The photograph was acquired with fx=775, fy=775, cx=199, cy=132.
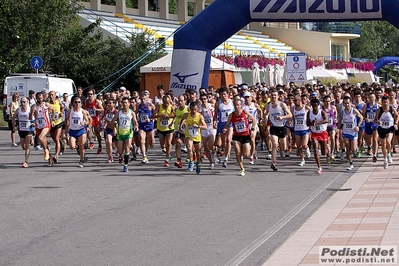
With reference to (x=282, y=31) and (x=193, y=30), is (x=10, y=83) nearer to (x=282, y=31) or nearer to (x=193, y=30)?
(x=193, y=30)

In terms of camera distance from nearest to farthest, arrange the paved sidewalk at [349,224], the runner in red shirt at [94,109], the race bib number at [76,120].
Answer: the paved sidewalk at [349,224] → the race bib number at [76,120] → the runner in red shirt at [94,109]

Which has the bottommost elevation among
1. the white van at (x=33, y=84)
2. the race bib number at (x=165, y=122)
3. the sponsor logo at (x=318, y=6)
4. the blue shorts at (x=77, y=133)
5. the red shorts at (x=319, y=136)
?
the red shorts at (x=319, y=136)

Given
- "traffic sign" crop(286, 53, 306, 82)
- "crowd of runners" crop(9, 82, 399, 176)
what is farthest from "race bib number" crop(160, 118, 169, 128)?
"traffic sign" crop(286, 53, 306, 82)

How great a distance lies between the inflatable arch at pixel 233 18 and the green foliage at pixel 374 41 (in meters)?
78.2

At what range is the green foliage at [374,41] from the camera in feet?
316

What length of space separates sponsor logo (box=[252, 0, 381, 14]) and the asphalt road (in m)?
3.90

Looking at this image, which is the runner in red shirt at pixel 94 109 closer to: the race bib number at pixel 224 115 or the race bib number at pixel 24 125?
the race bib number at pixel 24 125

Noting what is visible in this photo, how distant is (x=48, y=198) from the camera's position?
488 inches

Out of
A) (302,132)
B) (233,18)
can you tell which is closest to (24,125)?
(233,18)

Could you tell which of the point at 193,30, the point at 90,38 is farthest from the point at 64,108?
the point at 90,38

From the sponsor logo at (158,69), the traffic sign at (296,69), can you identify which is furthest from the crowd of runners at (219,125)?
the sponsor logo at (158,69)

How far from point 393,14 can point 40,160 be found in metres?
9.28

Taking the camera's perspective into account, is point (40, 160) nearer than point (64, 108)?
Yes

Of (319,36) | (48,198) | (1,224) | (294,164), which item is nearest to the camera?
(1,224)
